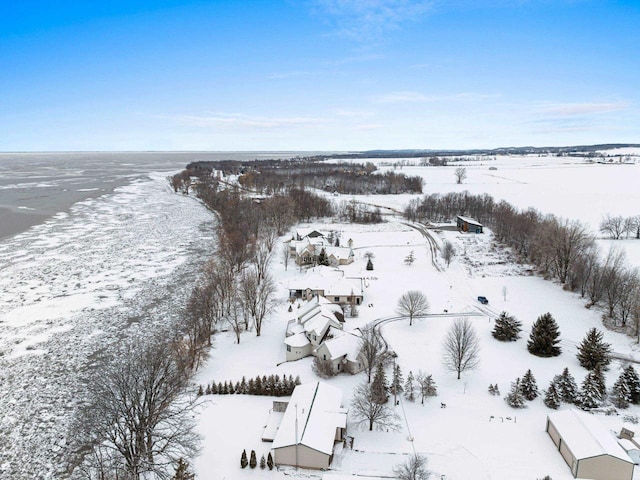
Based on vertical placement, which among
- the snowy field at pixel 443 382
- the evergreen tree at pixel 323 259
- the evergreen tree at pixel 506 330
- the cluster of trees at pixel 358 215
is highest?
the cluster of trees at pixel 358 215

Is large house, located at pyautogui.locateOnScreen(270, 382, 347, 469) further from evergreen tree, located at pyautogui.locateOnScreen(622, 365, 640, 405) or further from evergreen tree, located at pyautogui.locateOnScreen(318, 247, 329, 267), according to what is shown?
evergreen tree, located at pyautogui.locateOnScreen(318, 247, 329, 267)

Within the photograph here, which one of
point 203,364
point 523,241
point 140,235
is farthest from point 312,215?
point 203,364

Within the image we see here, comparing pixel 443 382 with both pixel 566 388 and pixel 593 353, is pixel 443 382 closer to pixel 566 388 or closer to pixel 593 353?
pixel 566 388

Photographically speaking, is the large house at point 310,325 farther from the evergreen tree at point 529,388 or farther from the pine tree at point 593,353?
the pine tree at point 593,353

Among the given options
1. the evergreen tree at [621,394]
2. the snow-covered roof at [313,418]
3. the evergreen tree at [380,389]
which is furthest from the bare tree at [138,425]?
the evergreen tree at [621,394]

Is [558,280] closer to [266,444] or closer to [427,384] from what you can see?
[427,384]

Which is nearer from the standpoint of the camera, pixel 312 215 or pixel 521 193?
pixel 312 215
